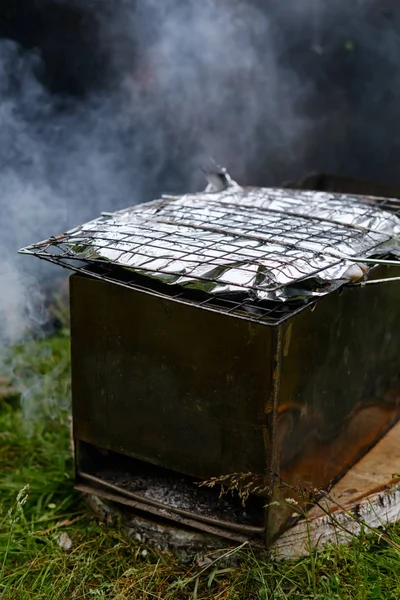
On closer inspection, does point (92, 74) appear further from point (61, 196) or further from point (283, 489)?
point (283, 489)

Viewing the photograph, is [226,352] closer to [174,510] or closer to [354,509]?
[174,510]

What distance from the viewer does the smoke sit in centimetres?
Result: 490

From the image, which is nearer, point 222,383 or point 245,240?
point 222,383

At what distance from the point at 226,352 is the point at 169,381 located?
14.4 inches

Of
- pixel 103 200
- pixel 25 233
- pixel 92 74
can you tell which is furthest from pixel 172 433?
pixel 92 74

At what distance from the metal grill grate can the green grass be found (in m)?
1.15

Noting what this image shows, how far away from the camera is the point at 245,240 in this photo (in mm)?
3318

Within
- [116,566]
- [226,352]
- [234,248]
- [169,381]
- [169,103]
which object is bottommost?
[116,566]

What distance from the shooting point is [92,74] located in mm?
5340

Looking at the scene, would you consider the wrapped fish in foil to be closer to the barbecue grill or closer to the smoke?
the barbecue grill

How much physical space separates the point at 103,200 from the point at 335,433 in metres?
2.96

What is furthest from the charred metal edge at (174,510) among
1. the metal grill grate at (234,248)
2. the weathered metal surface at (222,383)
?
the metal grill grate at (234,248)

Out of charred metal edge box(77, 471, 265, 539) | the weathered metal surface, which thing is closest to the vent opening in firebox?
charred metal edge box(77, 471, 265, 539)

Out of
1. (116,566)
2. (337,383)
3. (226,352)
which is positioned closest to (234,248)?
(226,352)
